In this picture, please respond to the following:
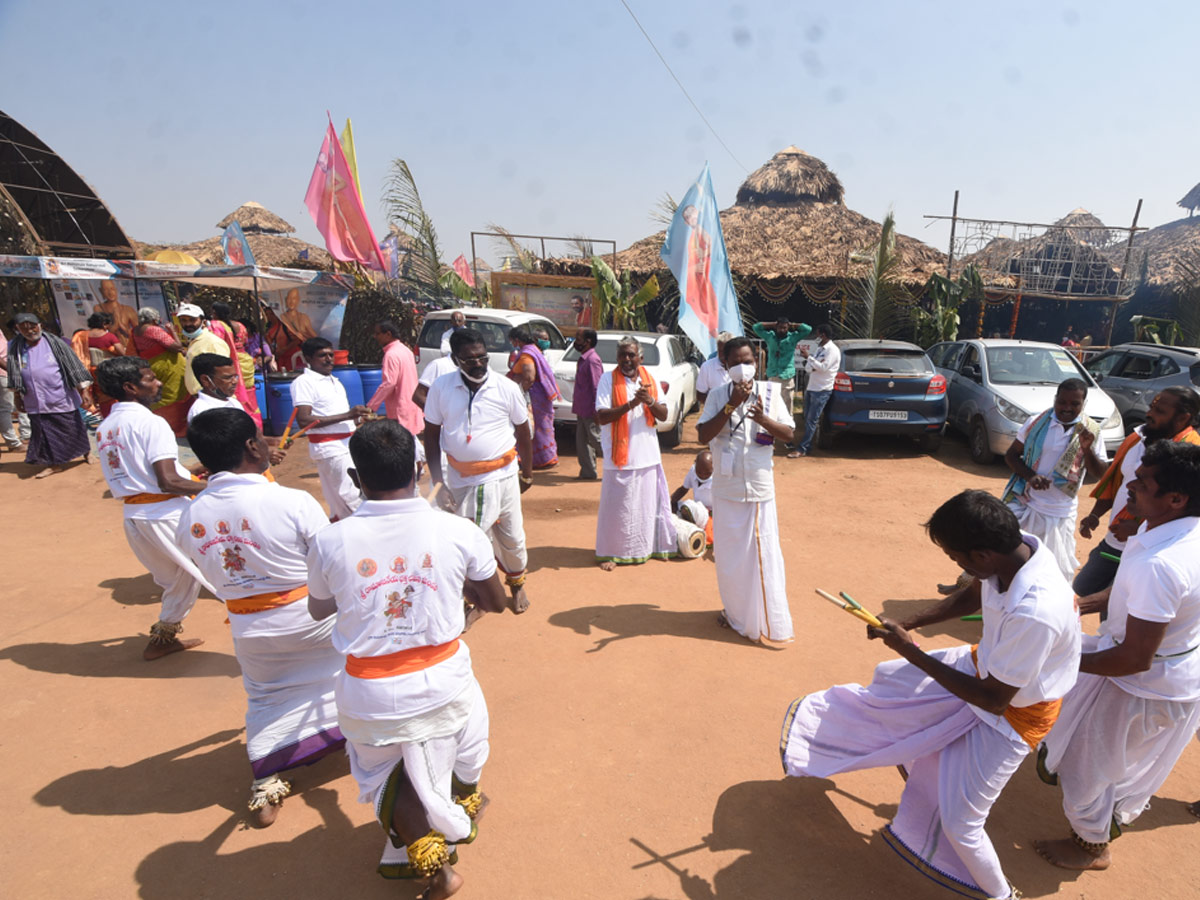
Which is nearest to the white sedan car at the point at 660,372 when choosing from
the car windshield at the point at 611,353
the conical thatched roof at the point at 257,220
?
the car windshield at the point at 611,353

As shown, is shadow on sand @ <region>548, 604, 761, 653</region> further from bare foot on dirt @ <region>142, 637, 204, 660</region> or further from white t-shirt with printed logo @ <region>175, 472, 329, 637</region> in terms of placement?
bare foot on dirt @ <region>142, 637, 204, 660</region>

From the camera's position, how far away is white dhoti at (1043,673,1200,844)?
96.6 inches

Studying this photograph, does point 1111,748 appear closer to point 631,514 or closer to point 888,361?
point 631,514

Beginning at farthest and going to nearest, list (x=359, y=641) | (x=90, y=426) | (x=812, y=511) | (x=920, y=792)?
(x=90, y=426), (x=812, y=511), (x=920, y=792), (x=359, y=641)

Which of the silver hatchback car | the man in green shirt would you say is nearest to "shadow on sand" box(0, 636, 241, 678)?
the man in green shirt

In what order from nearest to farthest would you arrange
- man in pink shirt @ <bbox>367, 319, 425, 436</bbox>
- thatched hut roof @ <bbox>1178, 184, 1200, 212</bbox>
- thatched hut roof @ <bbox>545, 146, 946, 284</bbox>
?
man in pink shirt @ <bbox>367, 319, 425, 436</bbox> → thatched hut roof @ <bbox>545, 146, 946, 284</bbox> → thatched hut roof @ <bbox>1178, 184, 1200, 212</bbox>

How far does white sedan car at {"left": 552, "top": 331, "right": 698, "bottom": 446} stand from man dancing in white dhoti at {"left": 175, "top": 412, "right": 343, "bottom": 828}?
617 centimetres

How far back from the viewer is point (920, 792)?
245 cm

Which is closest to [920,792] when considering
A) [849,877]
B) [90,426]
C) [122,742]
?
[849,877]

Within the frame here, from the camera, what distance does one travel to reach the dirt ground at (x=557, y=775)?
251cm

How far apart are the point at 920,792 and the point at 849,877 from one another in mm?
426

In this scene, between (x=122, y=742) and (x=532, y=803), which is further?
(x=122, y=742)

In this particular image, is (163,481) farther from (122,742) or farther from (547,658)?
(547,658)

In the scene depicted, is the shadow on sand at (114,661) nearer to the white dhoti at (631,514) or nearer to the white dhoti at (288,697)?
the white dhoti at (288,697)
